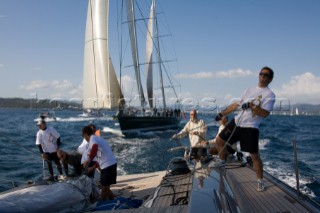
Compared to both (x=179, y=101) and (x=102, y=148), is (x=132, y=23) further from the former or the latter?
(x=102, y=148)

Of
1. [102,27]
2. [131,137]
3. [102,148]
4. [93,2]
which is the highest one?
[93,2]

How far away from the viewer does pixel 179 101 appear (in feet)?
120

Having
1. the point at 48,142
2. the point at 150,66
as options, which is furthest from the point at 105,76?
the point at 48,142

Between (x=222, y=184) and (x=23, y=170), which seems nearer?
(x=222, y=184)

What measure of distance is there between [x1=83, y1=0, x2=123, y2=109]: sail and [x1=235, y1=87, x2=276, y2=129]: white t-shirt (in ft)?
80.2

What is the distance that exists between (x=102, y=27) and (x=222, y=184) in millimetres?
27511

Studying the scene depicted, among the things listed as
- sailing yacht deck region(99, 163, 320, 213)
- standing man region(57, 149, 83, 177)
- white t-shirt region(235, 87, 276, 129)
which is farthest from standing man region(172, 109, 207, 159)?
white t-shirt region(235, 87, 276, 129)

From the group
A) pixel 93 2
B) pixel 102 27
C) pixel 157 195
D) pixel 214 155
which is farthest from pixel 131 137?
pixel 157 195

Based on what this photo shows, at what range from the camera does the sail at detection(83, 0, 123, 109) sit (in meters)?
29.0

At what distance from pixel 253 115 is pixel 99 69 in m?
25.5

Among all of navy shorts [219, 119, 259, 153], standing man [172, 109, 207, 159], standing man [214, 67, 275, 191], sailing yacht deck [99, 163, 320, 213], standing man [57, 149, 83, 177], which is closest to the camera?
sailing yacht deck [99, 163, 320, 213]

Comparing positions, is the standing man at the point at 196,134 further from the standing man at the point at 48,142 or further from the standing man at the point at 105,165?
the standing man at the point at 48,142

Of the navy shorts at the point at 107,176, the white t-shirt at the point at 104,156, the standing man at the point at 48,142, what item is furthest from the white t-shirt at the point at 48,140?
the navy shorts at the point at 107,176

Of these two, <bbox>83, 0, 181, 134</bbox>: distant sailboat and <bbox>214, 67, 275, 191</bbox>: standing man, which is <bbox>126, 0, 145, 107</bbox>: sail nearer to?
<bbox>83, 0, 181, 134</bbox>: distant sailboat
